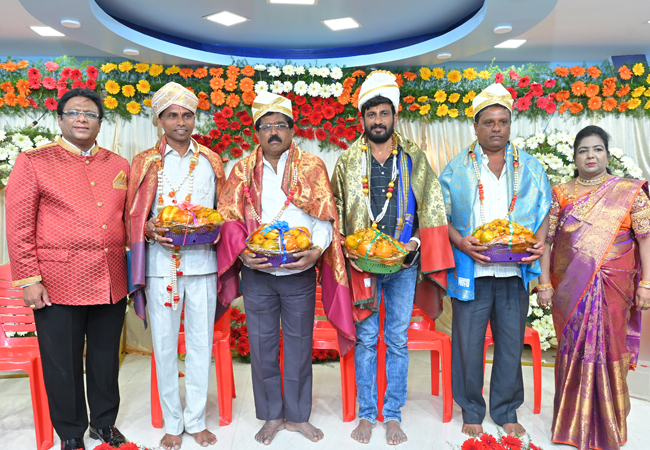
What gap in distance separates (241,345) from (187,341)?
161 centimetres

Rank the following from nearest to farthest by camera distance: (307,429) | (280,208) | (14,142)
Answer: (280,208)
(307,429)
(14,142)

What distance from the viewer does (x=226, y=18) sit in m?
3.83

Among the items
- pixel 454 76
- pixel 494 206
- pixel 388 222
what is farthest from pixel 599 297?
pixel 454 76

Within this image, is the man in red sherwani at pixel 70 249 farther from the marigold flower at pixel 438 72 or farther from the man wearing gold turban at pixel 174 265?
the marigold flower at pixel 438 72

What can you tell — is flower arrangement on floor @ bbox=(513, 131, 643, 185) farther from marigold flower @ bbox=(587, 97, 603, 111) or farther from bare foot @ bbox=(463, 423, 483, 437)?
bare foot @ bbox=(463, 423, 483, 437)

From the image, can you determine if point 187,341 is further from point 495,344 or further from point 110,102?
point 110,102

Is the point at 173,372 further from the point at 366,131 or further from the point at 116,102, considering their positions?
the point at 116,102

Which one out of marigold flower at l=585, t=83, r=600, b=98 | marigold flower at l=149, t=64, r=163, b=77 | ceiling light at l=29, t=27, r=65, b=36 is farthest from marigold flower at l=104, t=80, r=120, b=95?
marigold flower at l=585, t=83, r=600, b=98

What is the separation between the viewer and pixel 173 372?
9.07 ft

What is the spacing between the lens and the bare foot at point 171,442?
8.93ft

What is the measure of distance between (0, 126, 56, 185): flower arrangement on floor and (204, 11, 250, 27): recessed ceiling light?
199 cm

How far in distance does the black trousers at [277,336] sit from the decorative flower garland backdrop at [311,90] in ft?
7.40

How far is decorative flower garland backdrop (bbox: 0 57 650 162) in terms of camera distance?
173 inches

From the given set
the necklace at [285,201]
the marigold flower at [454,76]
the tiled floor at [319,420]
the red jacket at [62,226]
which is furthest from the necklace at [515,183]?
the red jacket at [62,226]
